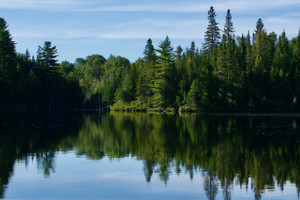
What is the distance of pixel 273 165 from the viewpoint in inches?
763

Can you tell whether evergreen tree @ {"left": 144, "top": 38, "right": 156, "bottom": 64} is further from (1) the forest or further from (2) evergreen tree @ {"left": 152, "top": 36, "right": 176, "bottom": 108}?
(2) evergreen tree @ {"left": 152, "top": 36, "right": 176, "bottom": 108}

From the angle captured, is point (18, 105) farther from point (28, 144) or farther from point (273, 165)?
point (273, 165)

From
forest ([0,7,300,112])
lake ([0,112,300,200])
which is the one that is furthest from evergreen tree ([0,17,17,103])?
lake ([0,112,300,200])

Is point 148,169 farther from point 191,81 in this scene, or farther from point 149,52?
point 149,52

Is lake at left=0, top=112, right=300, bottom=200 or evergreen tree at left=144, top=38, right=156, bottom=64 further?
evergreen tree at left=144, top=38, right=156, bottom=64

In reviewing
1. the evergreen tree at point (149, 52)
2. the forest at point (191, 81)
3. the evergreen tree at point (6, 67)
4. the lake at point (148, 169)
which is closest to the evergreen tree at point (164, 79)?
the forest at point (191, 81)

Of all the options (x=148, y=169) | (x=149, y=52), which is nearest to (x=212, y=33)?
(x=149, y=52)

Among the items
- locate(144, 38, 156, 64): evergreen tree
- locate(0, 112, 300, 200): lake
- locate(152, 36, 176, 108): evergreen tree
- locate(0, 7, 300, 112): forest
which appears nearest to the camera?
locate(0, 112, 300, 200): lake

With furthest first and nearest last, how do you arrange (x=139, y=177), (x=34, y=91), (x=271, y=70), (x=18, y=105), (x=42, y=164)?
1. (x=271, y=70)
2. (x=34, y=91)
3. (x=18, y=105)
4. (x=42, y=164)
5. (x=139, y=177)

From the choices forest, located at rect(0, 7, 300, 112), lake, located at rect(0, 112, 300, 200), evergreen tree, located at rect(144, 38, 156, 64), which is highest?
evergreen tree, located at rect(144, 38, 156, 64)

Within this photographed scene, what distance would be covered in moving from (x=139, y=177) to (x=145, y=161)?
12.2 feet

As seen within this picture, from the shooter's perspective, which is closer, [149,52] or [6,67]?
[6,67]

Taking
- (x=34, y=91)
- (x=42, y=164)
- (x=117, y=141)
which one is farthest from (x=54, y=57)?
(x=42, y=164)

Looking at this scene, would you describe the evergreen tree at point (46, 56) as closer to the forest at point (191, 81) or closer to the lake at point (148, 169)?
the forest at point (191, 81)
